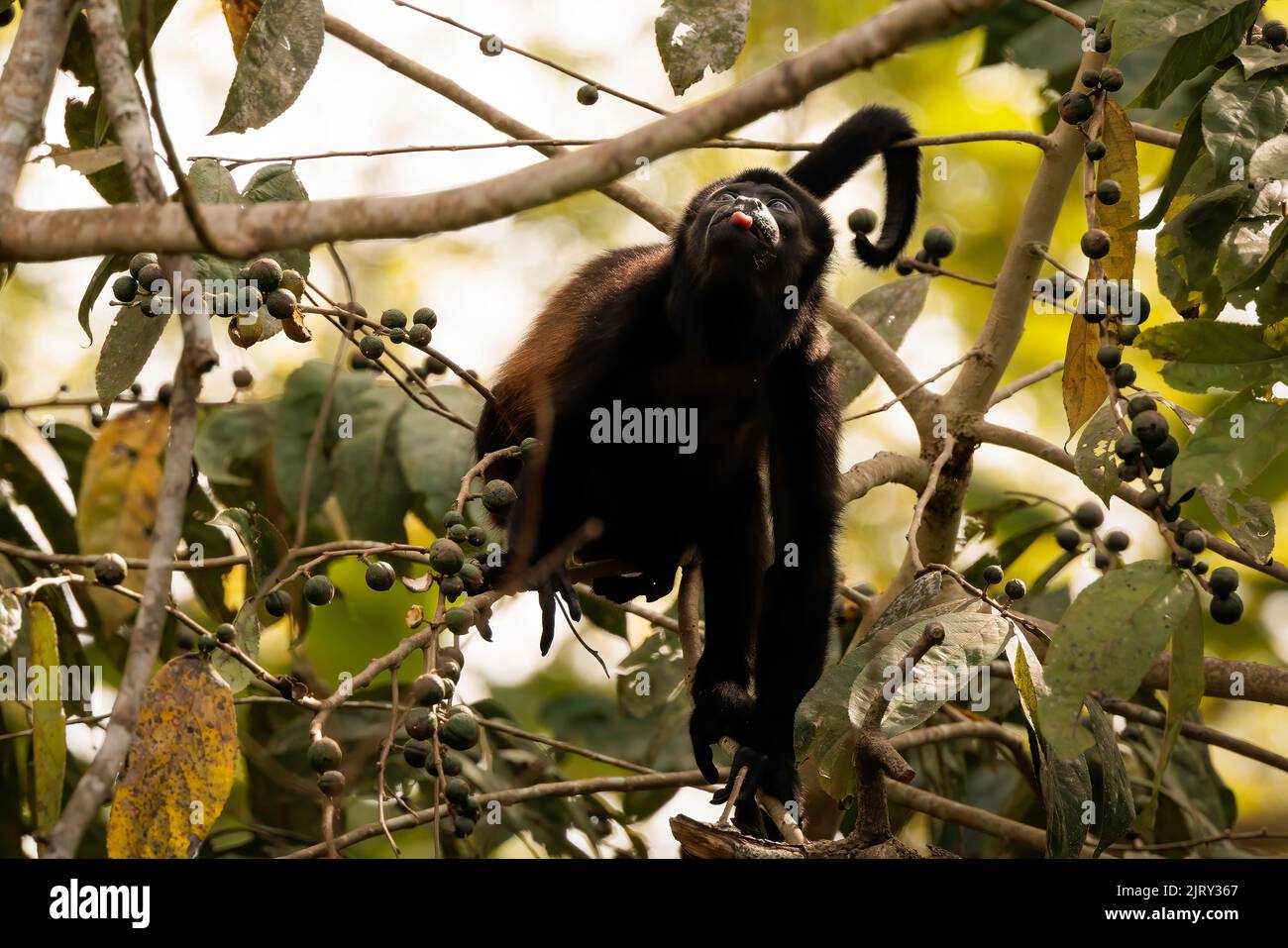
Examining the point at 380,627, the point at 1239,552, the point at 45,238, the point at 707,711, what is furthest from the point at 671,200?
the point at 45,238

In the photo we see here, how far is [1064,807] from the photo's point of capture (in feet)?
9.96

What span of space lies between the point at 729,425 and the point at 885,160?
1040 millimetres

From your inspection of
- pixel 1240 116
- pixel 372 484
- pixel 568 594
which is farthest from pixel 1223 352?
pixel 372 484

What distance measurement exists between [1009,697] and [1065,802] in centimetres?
196

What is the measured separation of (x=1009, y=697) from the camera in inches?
195

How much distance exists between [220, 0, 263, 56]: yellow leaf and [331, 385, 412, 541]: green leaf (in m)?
1.66

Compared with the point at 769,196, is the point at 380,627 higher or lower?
lower

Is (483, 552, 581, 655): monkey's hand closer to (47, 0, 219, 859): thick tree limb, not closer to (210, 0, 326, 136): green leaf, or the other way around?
(210, 0, 326, 136): green leaf

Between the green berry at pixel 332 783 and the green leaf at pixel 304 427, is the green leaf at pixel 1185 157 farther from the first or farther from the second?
the green leaf at pixel 304 427

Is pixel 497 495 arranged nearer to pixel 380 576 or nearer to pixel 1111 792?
pixel 380 576

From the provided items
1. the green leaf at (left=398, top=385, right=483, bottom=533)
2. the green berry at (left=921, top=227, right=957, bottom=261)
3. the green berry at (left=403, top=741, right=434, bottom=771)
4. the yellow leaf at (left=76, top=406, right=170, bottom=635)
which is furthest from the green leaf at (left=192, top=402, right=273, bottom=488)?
the green berry at (left=921, top=227, right=957, bottom=261)

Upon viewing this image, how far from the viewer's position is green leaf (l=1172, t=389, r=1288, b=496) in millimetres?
2525

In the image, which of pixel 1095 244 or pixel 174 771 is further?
pixel 1095 244
